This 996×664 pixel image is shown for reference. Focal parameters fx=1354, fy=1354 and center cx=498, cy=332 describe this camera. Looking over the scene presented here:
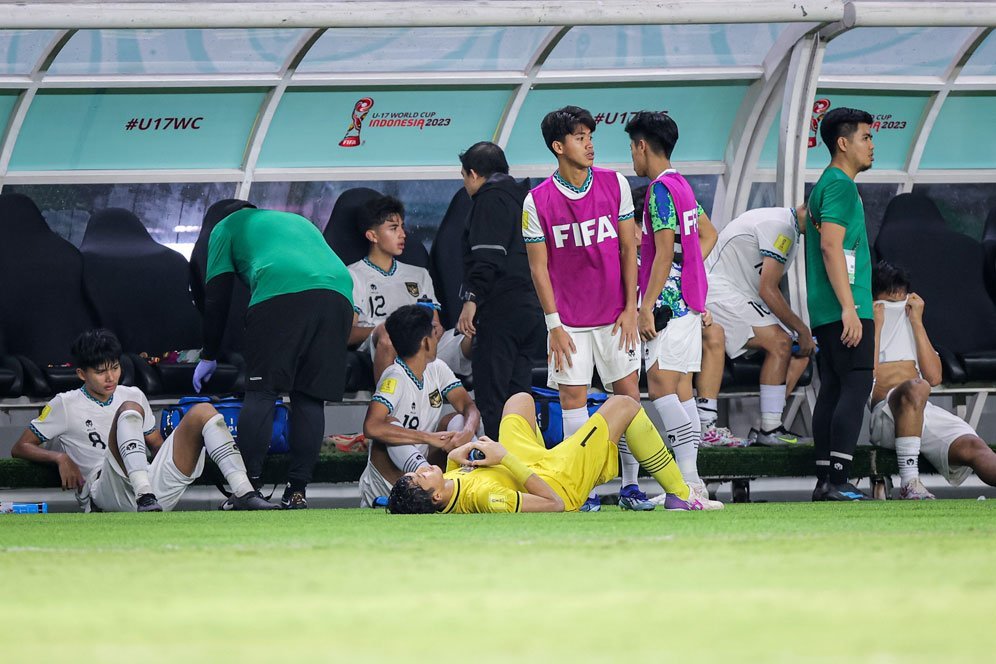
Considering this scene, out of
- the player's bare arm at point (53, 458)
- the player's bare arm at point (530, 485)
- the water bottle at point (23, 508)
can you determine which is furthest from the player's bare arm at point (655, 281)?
the water bottle at point (23, 508)

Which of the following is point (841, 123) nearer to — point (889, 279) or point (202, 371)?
point (889, 279)

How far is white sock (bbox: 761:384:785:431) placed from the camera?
7.70 meters

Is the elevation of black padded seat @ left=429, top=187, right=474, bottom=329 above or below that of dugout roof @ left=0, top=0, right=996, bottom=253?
below

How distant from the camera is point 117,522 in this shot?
17.5 feet

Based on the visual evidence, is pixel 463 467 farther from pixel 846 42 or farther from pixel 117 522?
pixel 846 42

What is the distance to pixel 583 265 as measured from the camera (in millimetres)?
5805

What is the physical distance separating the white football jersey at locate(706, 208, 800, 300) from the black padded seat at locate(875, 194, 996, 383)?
4.63 ft

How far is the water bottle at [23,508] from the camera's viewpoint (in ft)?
22.9

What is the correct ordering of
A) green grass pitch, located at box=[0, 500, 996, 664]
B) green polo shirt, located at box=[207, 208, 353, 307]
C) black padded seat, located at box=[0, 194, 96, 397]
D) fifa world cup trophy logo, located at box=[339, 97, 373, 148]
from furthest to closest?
fifa world cup trophy logo, located at box=[339, 97, 373, 148], black padded seat, located at box=[0, 194, 96, 397], green polo shirt, located at box=[207, 208, 353, 307], green grass pitch, located at box=[0, 500, 996, 664]

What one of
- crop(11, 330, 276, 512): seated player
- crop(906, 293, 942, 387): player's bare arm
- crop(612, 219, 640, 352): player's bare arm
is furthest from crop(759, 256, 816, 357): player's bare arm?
crop(11, 330, 276, 512): seated player

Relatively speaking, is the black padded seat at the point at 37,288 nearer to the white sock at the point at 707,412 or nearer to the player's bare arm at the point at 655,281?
the white sock at the point at 707,412

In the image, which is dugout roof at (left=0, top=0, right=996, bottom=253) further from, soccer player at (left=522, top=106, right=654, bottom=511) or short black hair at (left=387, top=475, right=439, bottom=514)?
short black hair at (left=387, top=475, right=439, bottom=514)

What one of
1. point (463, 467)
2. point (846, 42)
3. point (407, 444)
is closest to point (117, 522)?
point (463, 467)

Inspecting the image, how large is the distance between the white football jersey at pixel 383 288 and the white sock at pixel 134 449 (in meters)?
1.95
